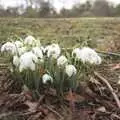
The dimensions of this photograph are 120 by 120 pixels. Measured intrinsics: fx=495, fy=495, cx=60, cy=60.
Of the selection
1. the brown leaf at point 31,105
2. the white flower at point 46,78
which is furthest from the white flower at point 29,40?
the brown leaf at point 31,105

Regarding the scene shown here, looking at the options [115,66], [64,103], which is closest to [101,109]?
[64,103]

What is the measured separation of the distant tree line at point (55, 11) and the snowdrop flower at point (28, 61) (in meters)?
6.68

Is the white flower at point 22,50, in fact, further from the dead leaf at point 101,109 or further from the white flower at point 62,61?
the dead leaf at point 101,109

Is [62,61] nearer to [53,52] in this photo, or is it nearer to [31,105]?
[53,52]

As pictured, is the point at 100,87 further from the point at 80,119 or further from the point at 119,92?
the point at 80,119

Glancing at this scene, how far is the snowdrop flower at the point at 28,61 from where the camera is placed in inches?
142

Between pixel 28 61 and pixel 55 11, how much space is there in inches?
300

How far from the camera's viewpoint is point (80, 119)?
3225 mm

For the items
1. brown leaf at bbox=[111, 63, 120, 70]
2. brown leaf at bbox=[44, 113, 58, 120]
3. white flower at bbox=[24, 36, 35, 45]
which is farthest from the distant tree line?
brown leaf at bbox=[44, 113, 58, 120]

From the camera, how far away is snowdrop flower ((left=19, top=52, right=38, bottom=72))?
362cm

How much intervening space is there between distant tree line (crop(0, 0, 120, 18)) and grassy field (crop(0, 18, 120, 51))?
2437 mm

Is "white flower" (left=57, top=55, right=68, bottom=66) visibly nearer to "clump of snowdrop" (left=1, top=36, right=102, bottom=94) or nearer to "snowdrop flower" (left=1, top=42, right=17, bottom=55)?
"clump of snowdrop" (left=1, top=36, right=102, bottom=94)

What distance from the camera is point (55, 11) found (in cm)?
1115

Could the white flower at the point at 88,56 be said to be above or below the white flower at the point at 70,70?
above
